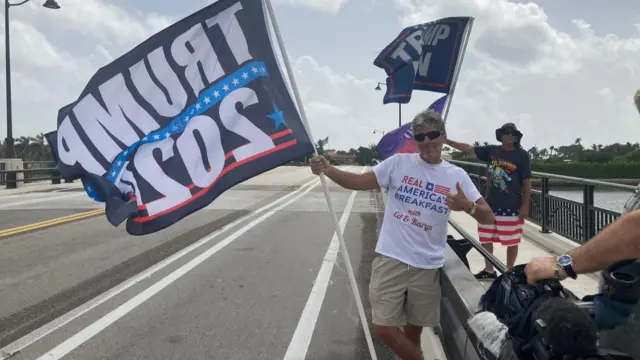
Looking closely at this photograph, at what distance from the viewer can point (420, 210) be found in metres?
3.59

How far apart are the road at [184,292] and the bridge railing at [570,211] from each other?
9.36 ft

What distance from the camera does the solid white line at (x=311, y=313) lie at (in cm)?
467

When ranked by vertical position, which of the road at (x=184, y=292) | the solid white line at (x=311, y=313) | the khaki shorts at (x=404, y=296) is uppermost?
the khaki shorts at (x=404, y=296)

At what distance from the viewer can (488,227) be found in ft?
19.4

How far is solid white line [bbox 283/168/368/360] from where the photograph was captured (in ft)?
15.3

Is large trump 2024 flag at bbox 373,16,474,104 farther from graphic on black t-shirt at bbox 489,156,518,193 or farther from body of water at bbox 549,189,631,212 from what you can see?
body of water at bbox 549,189,631,212

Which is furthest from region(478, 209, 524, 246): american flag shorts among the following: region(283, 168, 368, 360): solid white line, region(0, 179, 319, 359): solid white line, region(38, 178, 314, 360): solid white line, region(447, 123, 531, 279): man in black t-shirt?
region(0, 179, 319, 359): solid white line

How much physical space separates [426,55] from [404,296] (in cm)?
469

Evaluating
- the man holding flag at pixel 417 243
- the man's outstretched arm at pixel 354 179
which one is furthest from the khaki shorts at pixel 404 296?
the man's outstretched arm at pixel 354 179

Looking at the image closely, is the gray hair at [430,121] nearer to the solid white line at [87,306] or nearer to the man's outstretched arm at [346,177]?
the man's outstretched arm at [346,177]

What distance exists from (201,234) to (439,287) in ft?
25.5

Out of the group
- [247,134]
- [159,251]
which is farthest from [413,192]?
[159,251]

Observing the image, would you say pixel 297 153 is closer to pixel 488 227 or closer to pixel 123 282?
pixel 488 227

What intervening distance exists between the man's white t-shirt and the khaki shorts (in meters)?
0.07
